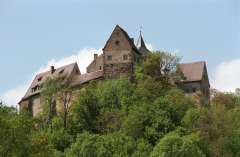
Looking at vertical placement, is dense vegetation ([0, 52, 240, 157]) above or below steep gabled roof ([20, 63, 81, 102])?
below

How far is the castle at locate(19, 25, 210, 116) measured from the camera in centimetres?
8844

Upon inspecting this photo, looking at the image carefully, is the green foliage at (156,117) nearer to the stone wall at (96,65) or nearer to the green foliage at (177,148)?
the green foliage at (177,148)

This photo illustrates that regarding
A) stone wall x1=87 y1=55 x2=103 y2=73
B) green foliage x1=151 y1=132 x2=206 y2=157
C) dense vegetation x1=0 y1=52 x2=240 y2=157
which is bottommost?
green foliage x1=151 y1=132 x2=206 y2=157

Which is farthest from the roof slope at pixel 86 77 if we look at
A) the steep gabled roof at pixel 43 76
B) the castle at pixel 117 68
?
the steep gabled roof at pixel 43 76

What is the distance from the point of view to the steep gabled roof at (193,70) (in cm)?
9131

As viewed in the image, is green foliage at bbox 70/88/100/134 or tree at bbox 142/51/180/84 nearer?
green foliage at bbox 70/88/100/134

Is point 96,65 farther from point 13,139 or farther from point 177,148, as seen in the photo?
point 13,139

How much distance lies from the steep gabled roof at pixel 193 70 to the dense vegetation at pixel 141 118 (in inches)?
114

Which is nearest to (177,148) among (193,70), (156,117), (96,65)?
(156,117)

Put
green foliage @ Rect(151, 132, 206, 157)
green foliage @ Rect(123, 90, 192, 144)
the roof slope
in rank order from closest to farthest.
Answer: green foliage @ Rect(151, 132, 206, 157), green foliage @ Rect(123, 90, 192, 144), the roof slope

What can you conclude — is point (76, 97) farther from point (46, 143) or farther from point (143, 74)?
point (46, 143)

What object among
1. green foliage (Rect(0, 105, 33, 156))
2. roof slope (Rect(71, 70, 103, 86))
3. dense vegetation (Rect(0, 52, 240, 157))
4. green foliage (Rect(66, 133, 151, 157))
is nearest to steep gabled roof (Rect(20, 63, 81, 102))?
roof slope (Rect(71, 70, 103, 86))

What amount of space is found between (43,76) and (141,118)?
1038 inches

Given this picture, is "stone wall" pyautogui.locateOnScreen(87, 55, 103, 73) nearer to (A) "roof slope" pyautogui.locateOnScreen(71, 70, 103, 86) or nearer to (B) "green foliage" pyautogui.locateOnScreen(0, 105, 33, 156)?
(A) "roof slope" pyautogui.locateOnScreen(71, 70, 103, 86)
